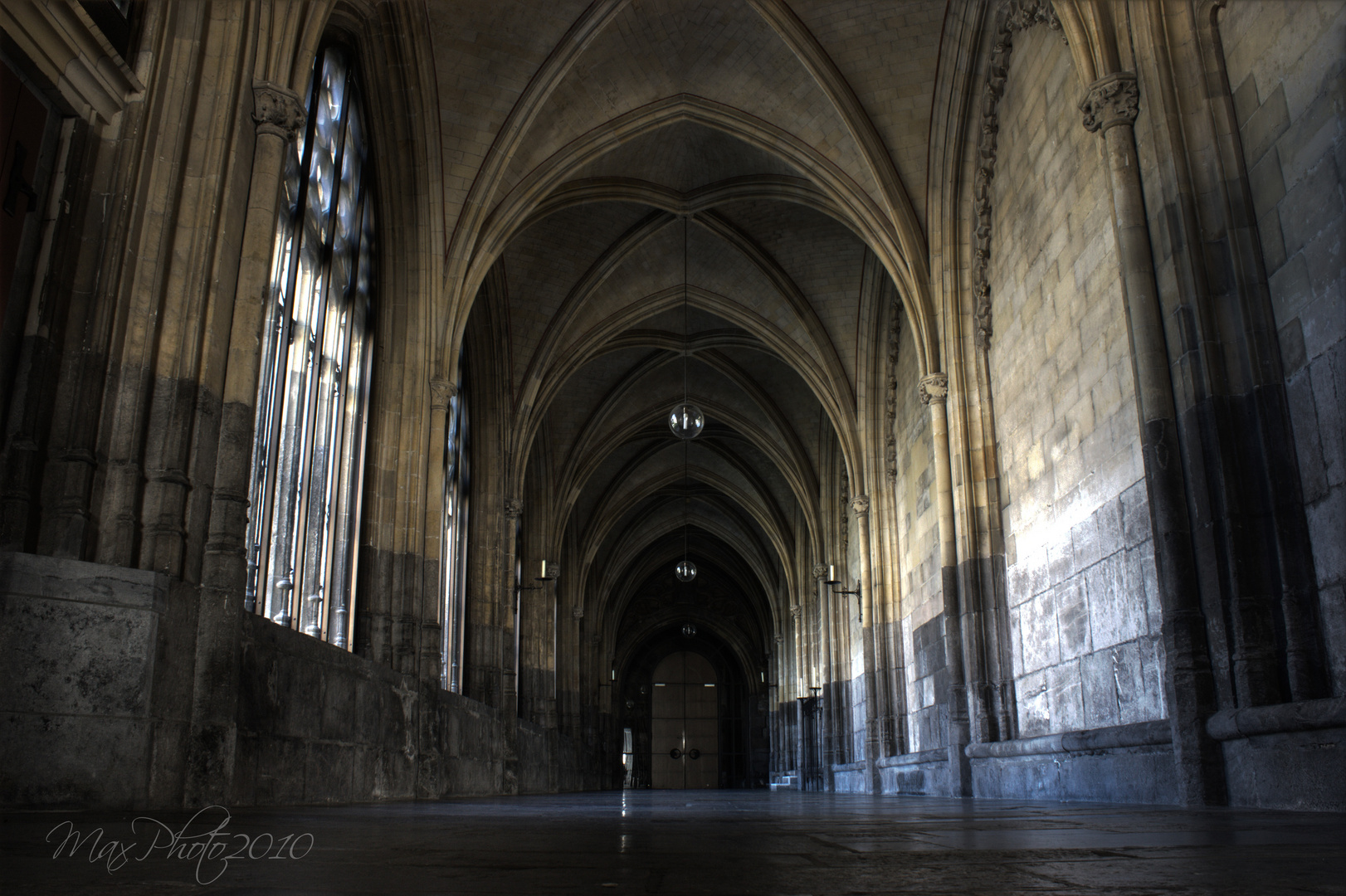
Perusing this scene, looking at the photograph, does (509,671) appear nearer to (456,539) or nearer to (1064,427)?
(456,539)

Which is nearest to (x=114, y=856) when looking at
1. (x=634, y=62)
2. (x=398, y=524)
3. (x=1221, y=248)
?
(x=1221, y=248)

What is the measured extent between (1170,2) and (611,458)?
21.6 meters

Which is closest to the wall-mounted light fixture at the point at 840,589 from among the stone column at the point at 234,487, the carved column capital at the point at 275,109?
the stone column at the point at 234,487

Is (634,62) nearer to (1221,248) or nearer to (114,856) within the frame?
(1221,248)

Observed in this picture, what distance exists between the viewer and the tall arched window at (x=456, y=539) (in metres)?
16.0

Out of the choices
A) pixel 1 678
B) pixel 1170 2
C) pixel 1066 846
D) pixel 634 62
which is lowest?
pixel 1066 846

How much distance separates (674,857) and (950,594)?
1016 centimetres

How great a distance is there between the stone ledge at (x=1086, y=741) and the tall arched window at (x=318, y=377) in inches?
282

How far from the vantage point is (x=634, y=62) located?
13.7 metres

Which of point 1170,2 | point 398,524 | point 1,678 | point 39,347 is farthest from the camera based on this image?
point 398,524

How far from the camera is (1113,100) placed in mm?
7434

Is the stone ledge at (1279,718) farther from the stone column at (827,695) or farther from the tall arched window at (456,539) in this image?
the stone column at (827,695)

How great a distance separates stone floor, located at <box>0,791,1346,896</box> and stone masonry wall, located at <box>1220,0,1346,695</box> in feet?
7.39

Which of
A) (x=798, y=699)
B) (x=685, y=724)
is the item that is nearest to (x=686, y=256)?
(x=798, y=699)
